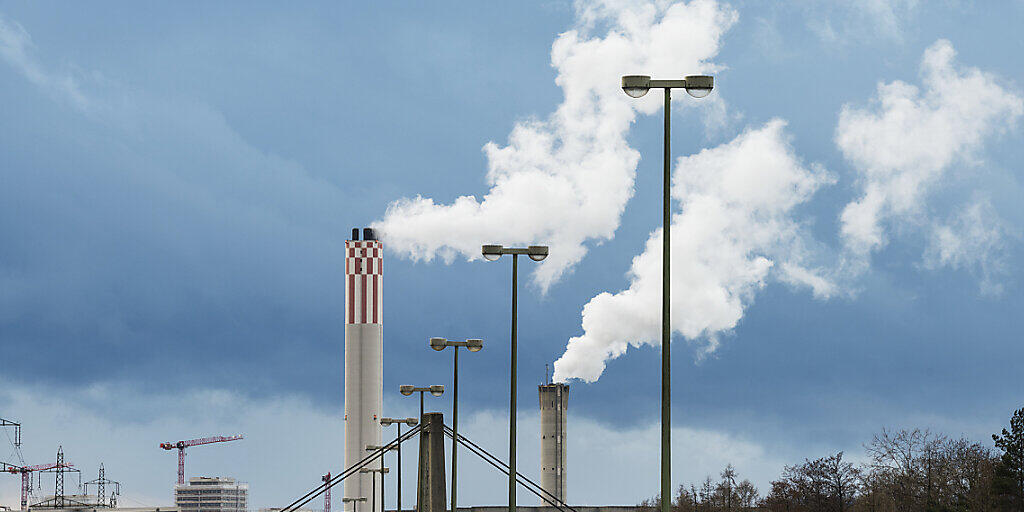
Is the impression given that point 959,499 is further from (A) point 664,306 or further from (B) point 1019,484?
(A) point 664,306

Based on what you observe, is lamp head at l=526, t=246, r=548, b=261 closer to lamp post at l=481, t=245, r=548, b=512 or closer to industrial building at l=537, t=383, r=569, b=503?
lamp post at l=481, t=245, r=548, b=512

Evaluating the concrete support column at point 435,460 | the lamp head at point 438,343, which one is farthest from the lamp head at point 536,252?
the concrete support column at point 435,460

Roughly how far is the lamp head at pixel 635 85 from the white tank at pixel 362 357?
117 metres

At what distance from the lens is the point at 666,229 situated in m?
24.1

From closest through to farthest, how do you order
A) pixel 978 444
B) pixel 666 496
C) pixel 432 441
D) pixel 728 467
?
pixel 666 496
pixel 432 441
pixel 978 444
pixel 728 467

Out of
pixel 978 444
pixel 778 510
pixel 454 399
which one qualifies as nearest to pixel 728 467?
pixel 778 510

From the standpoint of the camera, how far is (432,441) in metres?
64.4

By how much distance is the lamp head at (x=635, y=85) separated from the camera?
24.3m

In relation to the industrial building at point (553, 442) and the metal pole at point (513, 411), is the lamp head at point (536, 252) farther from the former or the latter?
the industrial building at point (553, 442)

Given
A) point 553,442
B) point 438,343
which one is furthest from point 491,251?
point 553,442

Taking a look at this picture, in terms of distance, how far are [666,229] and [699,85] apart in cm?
254

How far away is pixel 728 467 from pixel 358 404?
3772 cm

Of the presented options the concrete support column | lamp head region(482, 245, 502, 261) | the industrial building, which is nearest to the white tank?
the industrial building

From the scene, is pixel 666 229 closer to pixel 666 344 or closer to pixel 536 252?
pixel 666 344
